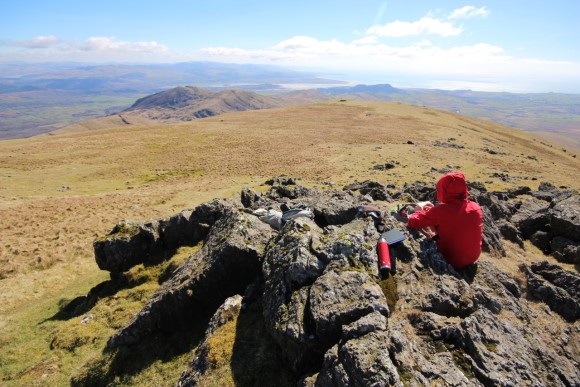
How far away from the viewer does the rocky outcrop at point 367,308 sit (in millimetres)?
8406

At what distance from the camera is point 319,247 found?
12469 mm

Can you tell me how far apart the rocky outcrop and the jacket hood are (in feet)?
7.31

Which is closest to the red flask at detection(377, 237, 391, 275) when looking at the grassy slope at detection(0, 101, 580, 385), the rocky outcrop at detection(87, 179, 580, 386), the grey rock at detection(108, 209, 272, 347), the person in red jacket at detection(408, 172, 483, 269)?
the rocky outcrop at detection(87, 179, 580, 386)

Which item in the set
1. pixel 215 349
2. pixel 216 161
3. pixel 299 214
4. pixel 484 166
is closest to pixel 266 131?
pixel 216 161

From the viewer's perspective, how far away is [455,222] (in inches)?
473

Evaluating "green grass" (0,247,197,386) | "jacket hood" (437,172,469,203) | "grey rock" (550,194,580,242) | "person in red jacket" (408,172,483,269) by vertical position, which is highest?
"jacket hood" (437,172,469,203)

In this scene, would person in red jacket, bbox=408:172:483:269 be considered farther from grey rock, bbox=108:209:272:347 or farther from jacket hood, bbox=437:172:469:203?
grey rock, bbox=108:209:272:347

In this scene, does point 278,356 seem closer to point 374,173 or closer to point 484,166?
point 374,173

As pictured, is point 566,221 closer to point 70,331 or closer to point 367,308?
point 367,308

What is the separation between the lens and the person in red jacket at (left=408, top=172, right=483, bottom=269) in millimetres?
11609

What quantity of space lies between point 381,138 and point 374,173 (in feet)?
118

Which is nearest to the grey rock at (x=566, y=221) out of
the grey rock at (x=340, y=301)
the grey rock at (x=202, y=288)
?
the grey rock at (x=340, y=301)

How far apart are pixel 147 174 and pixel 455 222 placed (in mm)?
61049

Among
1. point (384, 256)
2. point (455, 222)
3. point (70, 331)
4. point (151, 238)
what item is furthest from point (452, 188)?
point (70, 331)
